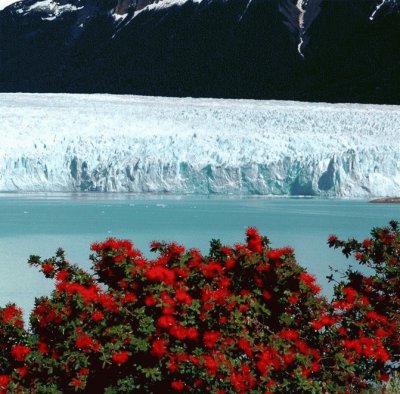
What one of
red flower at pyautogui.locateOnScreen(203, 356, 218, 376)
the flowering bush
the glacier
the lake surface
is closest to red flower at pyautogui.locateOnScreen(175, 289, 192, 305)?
the flowering bush

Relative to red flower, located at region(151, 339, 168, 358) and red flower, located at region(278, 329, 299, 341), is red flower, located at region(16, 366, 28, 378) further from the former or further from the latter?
red flower, located at region(278, 329, 299, 341)

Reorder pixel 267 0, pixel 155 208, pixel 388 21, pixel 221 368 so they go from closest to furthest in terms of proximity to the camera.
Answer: pixel 221 368, pixel 155 208, pixel 388 21, pixel 267 0

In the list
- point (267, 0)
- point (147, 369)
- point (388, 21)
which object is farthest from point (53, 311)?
point (267, 0)

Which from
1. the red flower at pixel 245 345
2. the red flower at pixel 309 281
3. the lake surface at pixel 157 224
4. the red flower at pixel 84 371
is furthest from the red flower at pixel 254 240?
the lake surface at pixel 157 224

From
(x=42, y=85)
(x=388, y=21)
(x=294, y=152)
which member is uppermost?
(x=388, y=21)

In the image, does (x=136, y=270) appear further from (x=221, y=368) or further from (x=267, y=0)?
(x=267, y=0)

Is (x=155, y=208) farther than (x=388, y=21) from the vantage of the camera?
No
